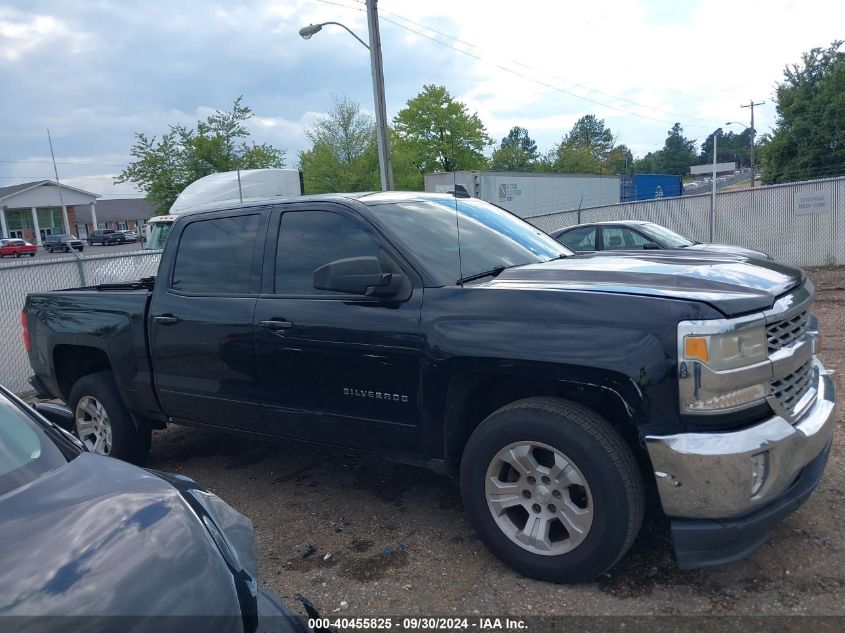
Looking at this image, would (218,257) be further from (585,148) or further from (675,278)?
(585,148)

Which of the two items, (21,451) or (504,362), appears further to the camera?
(504,362)

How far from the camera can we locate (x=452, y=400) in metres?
3.46

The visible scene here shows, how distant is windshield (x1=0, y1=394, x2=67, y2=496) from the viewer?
7.00 ft

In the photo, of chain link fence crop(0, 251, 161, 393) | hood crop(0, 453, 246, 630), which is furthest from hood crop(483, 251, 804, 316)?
chain link fence crop(0, 251, 161, 393)

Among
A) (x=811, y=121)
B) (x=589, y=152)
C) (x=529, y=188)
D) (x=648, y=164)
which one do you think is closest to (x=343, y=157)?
A: (x=529, y=188)

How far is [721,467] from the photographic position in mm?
2730

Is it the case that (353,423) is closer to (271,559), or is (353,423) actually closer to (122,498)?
(271,559)

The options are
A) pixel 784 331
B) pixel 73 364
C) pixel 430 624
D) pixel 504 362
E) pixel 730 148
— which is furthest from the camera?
pixel 730 148

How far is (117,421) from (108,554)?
3.72m

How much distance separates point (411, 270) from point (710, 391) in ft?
5.38

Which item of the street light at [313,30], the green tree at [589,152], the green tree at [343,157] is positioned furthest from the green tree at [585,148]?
the street light at [313,30]

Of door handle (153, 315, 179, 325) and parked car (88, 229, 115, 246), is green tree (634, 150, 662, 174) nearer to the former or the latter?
parked car (88, 229, 115, 246)

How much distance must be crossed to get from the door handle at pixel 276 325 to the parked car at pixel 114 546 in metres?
1.65

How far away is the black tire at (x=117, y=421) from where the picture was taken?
5.07 meters
